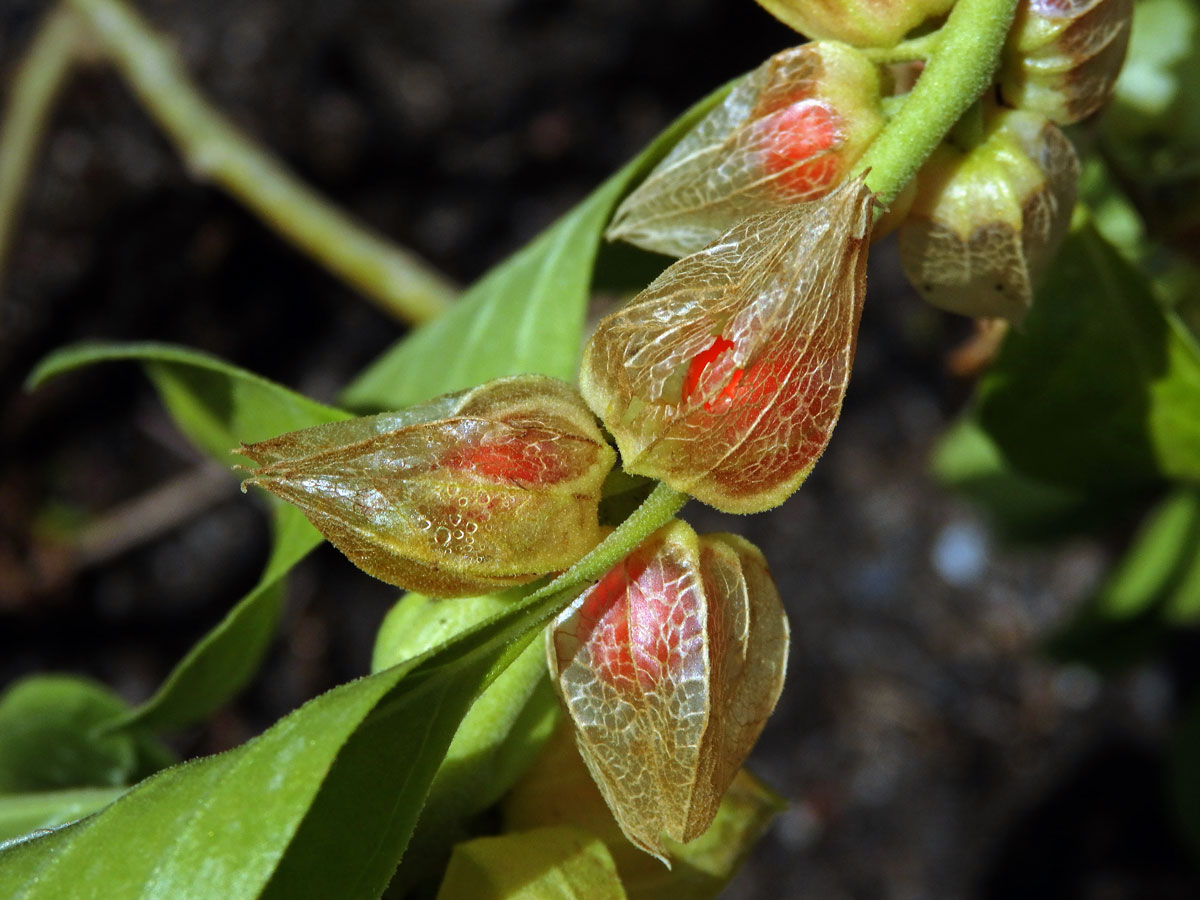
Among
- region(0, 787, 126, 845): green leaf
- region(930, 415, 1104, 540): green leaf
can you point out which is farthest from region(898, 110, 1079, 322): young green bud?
region(930, 415, 1104, 540): green leaf

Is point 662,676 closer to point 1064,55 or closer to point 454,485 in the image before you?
point 454,485

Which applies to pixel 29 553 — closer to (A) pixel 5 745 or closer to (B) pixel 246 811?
(A) pixel 5 745

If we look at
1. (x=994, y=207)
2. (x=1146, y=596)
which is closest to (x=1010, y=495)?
(x=1146, y=596)

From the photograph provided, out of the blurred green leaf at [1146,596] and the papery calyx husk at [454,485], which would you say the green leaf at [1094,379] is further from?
the blurred green leaf at [1146,596]

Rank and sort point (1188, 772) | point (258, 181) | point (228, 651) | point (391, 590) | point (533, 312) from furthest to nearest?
point (391, 590), point (1188, 772), point (258, 181), point (533, 312), point (228, 651)

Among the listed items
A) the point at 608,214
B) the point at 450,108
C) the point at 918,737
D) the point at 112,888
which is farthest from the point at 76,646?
the point at 112,888

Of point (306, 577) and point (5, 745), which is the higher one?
point (5, 745)

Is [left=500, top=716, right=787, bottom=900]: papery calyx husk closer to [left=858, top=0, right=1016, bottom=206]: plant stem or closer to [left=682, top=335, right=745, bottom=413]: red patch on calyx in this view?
[left=682, top=335, right=745, bottom=413]: red patch on calyx
